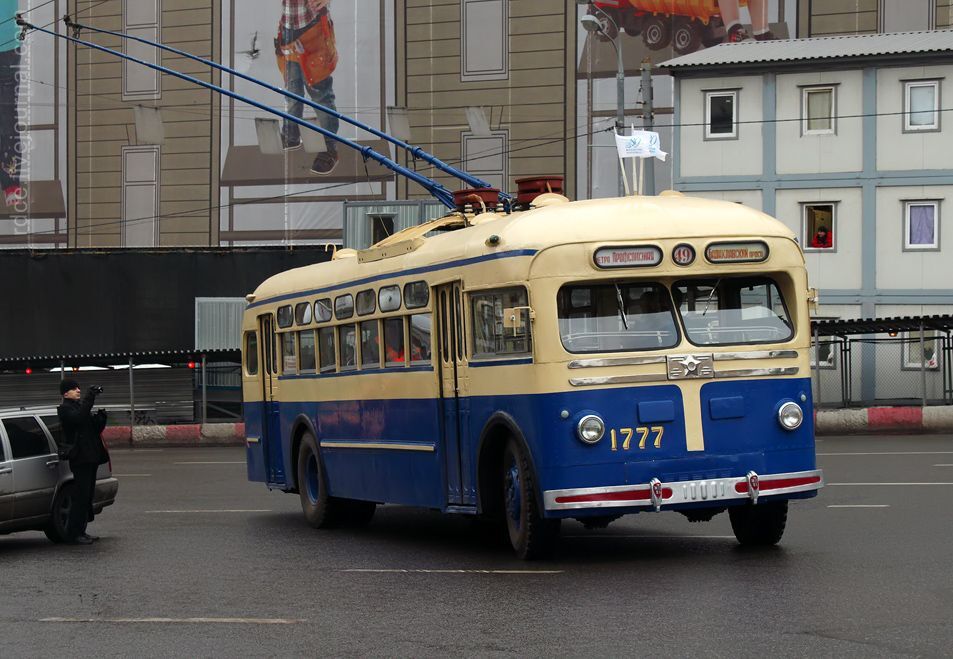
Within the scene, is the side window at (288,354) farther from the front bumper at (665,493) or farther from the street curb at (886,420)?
the street curb at (886,420)

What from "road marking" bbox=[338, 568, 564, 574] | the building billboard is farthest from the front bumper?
the building billboard

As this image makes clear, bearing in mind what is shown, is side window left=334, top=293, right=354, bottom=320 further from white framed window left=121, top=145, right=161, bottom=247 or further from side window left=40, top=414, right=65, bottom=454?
white framed window left=121, top=145, right=161, bottom=247

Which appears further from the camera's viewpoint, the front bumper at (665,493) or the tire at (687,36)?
the tire at (687,36)

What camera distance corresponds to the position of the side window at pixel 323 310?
16.4 metres

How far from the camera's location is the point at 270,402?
733 inches

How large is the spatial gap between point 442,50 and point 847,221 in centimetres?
1643

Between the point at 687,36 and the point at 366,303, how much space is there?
3759cm

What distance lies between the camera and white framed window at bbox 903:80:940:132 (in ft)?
138

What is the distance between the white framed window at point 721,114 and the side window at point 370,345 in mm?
29598

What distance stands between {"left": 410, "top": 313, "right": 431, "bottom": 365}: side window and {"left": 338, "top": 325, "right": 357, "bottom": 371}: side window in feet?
5.11

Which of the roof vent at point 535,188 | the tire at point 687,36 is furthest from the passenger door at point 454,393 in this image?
the tire at point 687,36

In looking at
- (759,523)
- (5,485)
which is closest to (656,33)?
(5,485)

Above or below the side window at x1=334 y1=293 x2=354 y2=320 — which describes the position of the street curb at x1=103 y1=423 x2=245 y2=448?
below

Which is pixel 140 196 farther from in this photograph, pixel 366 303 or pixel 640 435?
pixel 640 435
